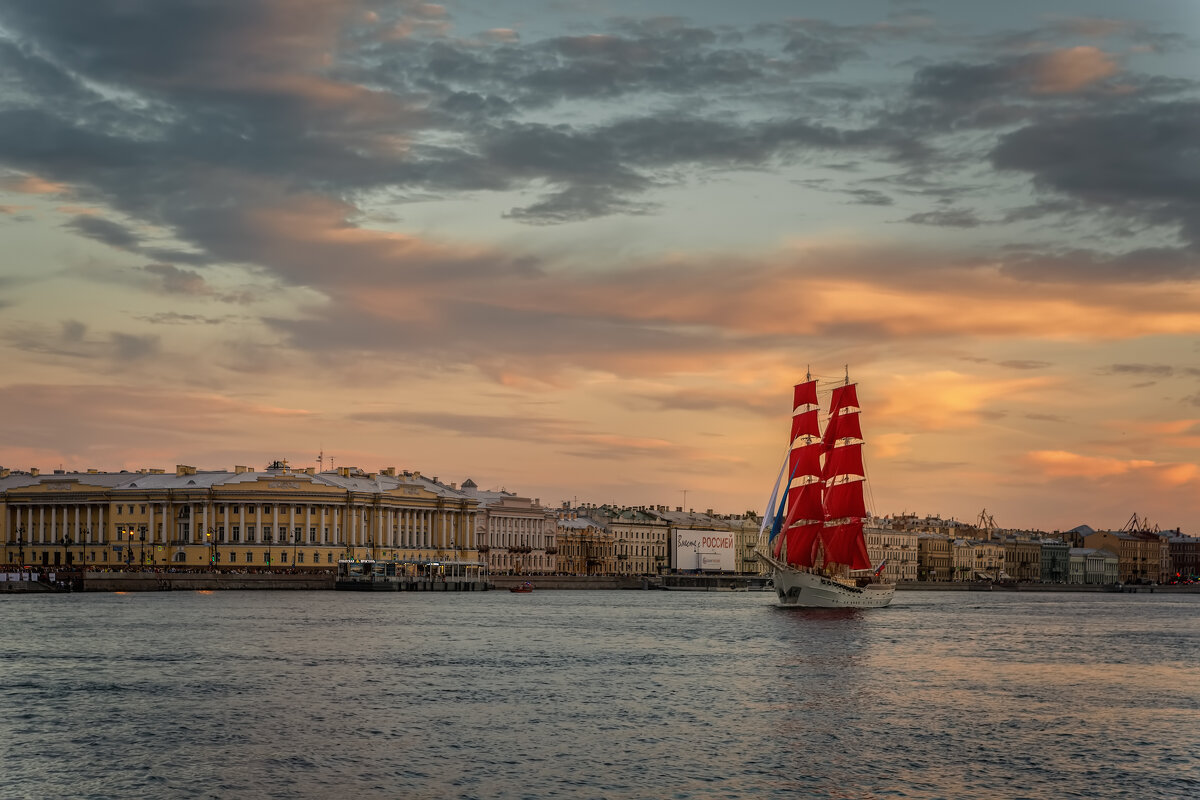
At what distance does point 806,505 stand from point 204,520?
189ft

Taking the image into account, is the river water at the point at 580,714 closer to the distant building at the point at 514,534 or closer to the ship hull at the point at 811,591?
the ship hull at the point at 811,591

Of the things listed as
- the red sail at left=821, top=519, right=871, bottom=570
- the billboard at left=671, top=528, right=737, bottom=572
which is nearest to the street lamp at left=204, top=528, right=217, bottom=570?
the red sail at left=821, top=519, right=871, bottom=570

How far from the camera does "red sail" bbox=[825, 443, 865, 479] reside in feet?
322

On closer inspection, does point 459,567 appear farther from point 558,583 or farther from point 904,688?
point 904,688

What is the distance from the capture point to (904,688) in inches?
1580

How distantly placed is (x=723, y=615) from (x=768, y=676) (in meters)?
40.2

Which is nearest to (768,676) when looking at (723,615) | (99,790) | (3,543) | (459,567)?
(99,790)

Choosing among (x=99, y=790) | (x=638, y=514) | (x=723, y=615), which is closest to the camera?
(x=99, y=790)

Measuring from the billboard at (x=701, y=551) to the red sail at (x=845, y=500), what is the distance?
267 feet

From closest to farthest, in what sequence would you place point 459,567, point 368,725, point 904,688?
point 368,725 < point 904,688 < point 459,567

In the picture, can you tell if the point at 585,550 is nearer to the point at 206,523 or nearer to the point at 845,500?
the point at 206,523

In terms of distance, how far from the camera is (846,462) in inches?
3883

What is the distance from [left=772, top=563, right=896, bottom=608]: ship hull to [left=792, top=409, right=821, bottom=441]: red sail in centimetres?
1267

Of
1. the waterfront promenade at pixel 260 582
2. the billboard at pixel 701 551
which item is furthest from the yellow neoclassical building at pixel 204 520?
the billboard at pixel 701 551
